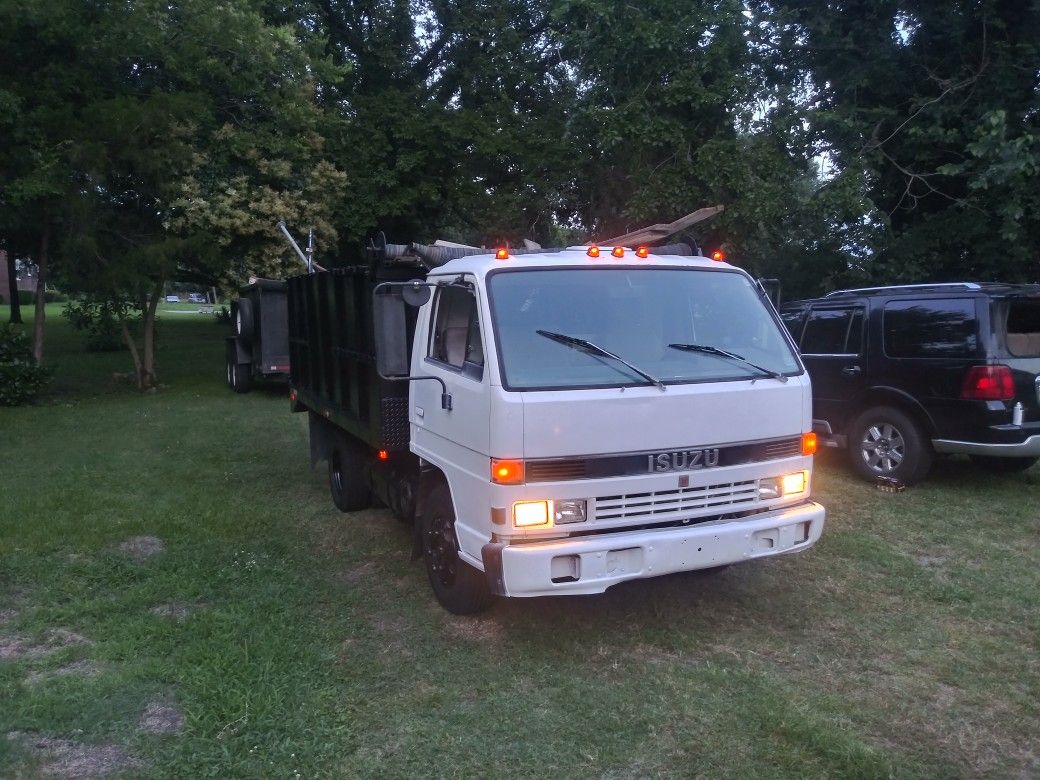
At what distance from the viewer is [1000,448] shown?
26.1ft

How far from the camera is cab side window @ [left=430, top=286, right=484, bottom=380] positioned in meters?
5.29

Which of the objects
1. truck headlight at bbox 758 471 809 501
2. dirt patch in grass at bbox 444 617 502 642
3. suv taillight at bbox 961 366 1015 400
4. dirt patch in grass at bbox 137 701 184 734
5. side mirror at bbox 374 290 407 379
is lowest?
dirt patch in grass at bbox 137 701 184 734

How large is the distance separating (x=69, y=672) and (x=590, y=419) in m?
3.04

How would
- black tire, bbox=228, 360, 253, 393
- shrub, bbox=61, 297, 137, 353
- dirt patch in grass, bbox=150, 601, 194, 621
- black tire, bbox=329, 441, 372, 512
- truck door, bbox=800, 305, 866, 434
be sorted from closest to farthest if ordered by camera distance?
dirt patch in grass, bbox=150, 601, 194, 621 < black tire, bbox=329, 441, 372, 512 < truck door, bbox=800, 305, 866, 434 < black tire, bbox=228, 360, 253, 393 < shrub, bbox=61, 297, 137, 353

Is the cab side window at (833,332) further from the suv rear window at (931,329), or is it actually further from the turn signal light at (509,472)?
the turn signal light at (509,472)

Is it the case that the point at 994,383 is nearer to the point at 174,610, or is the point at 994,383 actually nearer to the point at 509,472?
the point at 509,472

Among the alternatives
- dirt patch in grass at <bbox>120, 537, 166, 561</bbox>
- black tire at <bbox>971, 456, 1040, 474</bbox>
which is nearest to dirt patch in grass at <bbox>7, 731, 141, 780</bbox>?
dirt patch in grass at <bbox>120, 537, 166, 561</bbox>

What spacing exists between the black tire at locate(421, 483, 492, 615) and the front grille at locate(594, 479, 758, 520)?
91cm

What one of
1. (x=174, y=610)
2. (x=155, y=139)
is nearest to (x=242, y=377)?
(x=155, y=139)

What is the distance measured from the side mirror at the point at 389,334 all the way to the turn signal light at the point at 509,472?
0.94m

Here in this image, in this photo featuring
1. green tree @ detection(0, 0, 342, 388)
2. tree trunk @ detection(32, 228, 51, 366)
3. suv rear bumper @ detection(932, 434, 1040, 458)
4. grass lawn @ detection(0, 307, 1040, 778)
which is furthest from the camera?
tree trunk @ detection(32, 228, 51, 366)

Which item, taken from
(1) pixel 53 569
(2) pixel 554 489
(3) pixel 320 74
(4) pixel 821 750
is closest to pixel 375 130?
(3) pixel 320 74

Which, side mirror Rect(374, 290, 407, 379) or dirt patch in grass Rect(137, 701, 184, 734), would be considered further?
side mirror Rect(374, 290, 407, 379)

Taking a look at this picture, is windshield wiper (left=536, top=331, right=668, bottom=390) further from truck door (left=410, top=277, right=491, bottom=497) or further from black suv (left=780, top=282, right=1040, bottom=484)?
black suv (left=780, top=282, right=1040, bottom=484)
